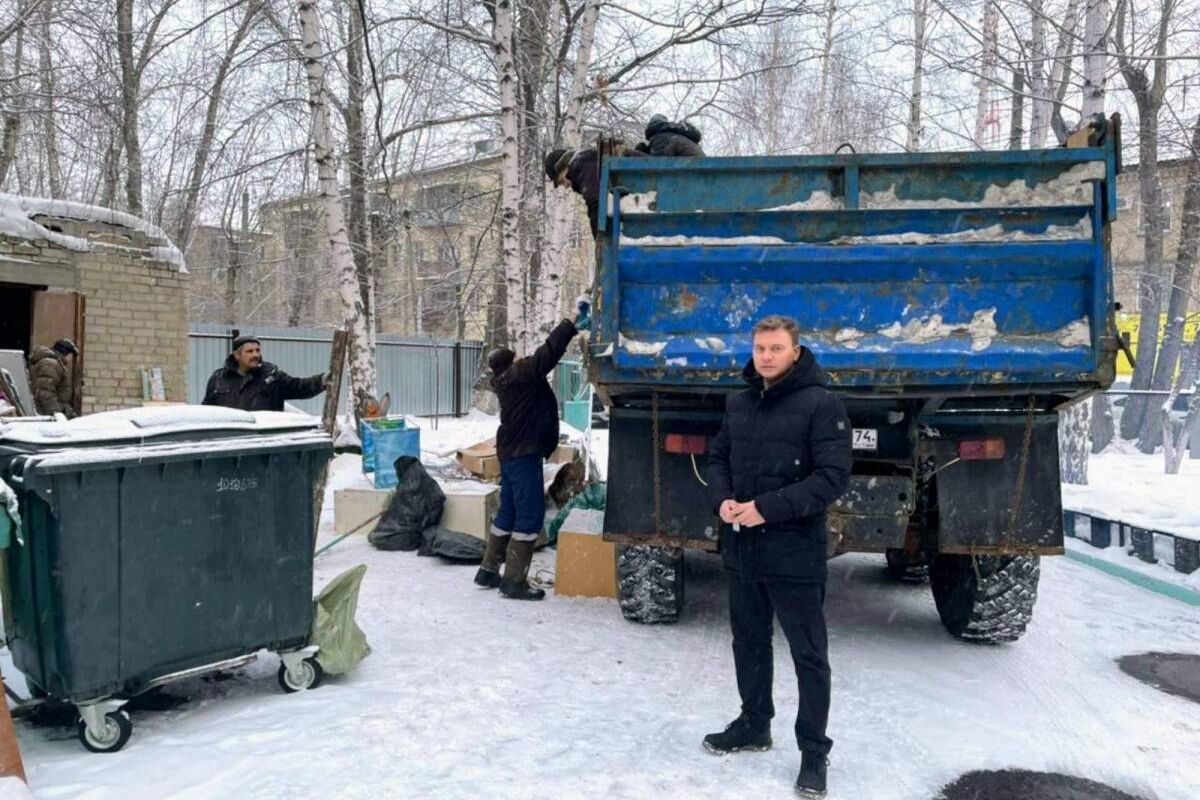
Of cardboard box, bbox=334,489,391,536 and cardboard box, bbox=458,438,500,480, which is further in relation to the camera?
cardboard box, bbox=458,438,500,480

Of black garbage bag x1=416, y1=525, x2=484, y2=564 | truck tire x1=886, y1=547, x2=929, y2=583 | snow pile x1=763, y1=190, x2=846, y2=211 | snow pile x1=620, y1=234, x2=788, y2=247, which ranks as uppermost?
snow pile x1=763, y1=190, x2=846, y2=211

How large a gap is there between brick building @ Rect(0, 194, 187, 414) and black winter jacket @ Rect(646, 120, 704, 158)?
7340 millimetres

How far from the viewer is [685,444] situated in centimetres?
468

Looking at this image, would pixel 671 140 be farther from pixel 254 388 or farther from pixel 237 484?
pixel 254 388

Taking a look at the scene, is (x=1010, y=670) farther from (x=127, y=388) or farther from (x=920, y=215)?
(x=127, y=388)

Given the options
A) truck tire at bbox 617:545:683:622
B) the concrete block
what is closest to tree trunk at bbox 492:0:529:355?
truck tire at bbox 617:545:683:622

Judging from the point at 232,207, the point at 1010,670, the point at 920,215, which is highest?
the point at 232,207

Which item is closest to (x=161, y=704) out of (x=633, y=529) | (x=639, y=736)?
(x=639, y=736)

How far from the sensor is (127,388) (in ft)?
35.3

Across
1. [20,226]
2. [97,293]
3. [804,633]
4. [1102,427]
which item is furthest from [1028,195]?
[1102,427]

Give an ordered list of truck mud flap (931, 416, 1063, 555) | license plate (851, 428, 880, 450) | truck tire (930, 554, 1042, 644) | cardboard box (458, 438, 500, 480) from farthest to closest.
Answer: cardboard box (458, 438, 500, 480), truck tire (930, 554, 1042, 644), license plate (851, 428, 880, 450), truck mud flap (931, 416, 1063, 555)

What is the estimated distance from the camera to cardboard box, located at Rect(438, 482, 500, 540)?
696 cm

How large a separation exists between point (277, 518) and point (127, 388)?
8201 mm

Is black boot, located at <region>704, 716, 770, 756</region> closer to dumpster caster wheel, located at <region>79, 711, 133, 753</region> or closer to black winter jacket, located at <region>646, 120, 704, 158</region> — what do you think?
dumpster caster wheel, located at <region>79, 711, 133, 753</region>
